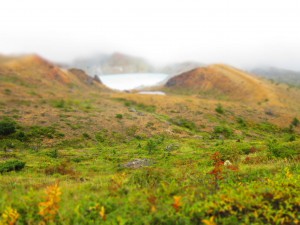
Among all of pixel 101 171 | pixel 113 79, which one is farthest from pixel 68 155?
pixel 113 79

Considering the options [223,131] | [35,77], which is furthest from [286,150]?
[35,77]

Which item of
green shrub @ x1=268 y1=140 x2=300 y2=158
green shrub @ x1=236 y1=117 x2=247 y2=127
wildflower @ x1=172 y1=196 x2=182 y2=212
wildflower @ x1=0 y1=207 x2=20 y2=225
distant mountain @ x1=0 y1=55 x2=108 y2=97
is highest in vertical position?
distant mountain @ x1=0 y1=55 x2=108 y2=97

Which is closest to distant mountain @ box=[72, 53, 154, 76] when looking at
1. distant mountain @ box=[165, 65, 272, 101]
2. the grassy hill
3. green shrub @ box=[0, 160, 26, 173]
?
distant mountain @ box=[165, 65, 272, 101]

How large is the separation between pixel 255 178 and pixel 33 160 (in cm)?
1445

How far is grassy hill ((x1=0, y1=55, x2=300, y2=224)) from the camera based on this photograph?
6.44m

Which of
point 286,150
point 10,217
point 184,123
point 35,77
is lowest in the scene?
point 184,123

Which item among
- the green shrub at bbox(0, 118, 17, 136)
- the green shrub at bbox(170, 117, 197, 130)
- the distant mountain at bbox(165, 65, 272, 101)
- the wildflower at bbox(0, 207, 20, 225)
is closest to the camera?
the wildflower at bbox(0, 207, 20, 225)

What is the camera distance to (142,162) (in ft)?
57.1

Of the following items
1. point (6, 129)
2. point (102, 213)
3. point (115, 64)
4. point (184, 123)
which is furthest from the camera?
point (115, 64)

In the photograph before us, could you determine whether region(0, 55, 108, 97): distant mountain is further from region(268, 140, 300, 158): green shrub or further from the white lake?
region(268, 140, 300, 158): green shrub

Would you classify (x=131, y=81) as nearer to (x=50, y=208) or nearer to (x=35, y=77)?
(x=35, y=77)

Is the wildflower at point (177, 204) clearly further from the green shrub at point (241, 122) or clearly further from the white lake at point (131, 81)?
the white lake at point (131, 81)

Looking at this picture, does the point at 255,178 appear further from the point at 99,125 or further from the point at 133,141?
the point at 99,125

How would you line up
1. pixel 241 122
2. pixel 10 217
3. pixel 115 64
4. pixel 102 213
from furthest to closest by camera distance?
1. pixel 115 64
2. pixel 241 122
3. pixel 10 217
4. pixel 102 213
